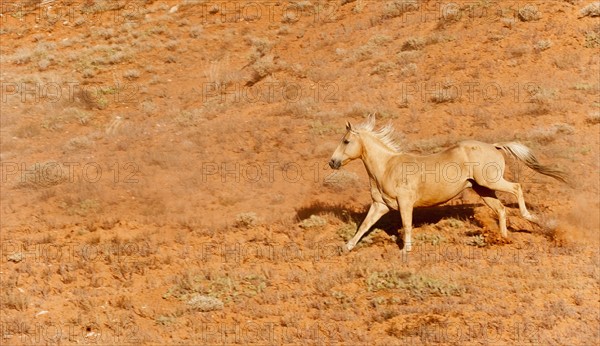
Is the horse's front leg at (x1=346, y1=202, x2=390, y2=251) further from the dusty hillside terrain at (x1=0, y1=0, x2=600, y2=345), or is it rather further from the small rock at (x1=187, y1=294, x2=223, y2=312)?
the small rock at (x1=187, y1=294, x2=223, y2=312)

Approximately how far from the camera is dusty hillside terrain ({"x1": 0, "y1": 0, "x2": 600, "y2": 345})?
9.39 m

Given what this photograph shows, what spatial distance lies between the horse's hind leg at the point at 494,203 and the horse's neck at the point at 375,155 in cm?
165

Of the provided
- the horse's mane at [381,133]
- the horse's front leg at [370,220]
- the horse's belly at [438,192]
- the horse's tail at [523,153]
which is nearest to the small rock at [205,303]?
the horse's front leg at [370,220]

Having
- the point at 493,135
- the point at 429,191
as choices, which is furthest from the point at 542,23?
the point at 429,191

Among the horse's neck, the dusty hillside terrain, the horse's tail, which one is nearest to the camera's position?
the dusty hillside terrain

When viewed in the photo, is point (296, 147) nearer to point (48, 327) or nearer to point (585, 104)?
point (585, 104)

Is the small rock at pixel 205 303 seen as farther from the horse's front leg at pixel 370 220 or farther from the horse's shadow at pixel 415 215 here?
the horse's shadow at pixel 415 215

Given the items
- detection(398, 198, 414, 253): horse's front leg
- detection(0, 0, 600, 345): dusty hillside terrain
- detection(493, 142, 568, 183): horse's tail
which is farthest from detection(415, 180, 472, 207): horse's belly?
detection(493, 142, 568, 183): horse's tail

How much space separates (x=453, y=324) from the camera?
8.55m

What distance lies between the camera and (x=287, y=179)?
52.4 feet

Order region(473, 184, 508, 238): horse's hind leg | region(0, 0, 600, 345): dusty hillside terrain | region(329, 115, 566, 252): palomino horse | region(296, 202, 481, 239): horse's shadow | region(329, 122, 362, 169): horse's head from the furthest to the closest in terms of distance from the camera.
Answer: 1. region(296, 202, 481, 239): horse's shadow
2. region(329, 122, 362, 169): horse's head
3. region(473, 184, 508, 238): horse's hind leg
4. region(329, 115, 566, 252): palomino horse
5. region(0, 0, 600, 345): dusty hillside terrain

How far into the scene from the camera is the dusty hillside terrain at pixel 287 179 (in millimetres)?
9391

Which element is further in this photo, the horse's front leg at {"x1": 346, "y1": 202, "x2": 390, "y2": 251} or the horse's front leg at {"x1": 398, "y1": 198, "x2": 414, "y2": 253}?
the horse's front leg at {"x1": 346, "y1": 202, "x2": 390, "y2": 251}

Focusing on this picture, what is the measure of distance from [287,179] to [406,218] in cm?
584
